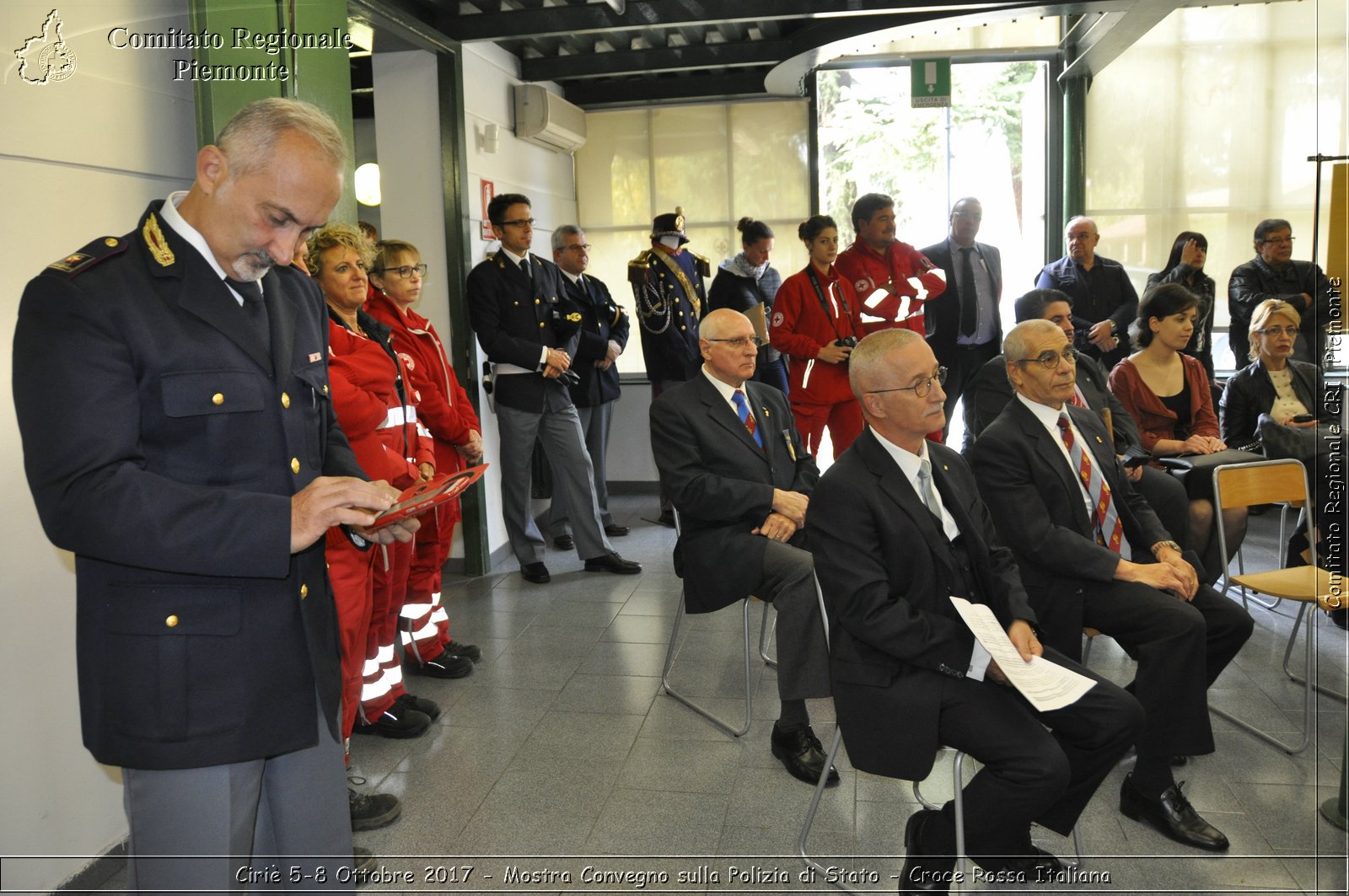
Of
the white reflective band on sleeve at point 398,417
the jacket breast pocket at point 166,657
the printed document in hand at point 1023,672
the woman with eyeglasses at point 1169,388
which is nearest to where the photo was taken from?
the jacket breast pocket at point 166,657

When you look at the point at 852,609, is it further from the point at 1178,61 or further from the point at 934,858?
the point at 1178,61

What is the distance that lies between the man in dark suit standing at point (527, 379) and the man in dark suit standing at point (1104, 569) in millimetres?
2909

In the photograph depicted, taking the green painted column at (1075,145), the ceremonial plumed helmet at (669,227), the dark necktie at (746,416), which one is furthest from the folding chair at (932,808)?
the green painted column at (1075,145)

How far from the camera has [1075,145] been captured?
307 inches

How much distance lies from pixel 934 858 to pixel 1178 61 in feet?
22.4

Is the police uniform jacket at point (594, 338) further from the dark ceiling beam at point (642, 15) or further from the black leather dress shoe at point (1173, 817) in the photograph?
the black leather dress shoe at point (1173, 817)

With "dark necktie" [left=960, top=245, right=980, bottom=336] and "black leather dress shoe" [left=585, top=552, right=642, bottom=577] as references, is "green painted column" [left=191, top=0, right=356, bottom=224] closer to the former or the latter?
"black leather dress shoe" [left=585, top=552, right=642, bottom=577]

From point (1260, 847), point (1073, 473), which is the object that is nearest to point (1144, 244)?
point (1073, 473)

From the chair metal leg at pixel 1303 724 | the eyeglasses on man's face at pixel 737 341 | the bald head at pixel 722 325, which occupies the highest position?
the bald head at pixel 722 325

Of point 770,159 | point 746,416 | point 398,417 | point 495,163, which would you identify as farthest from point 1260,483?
point 770,159

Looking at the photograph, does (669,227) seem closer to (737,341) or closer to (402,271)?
(402,271)

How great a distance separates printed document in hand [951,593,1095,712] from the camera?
2.32 m

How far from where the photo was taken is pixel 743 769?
338cm

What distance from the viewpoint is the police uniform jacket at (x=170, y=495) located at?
145cm
